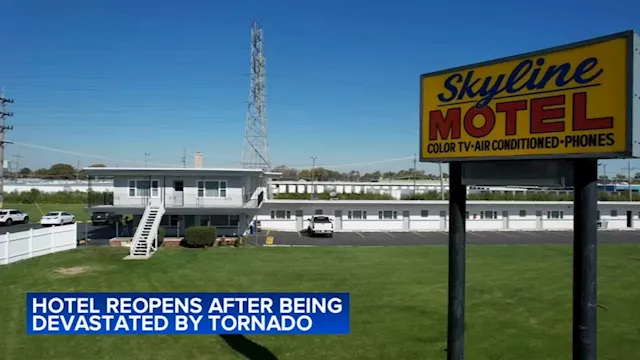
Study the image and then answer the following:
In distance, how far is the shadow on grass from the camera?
9936 mm

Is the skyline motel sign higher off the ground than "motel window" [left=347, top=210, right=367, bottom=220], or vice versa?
the skyline motel sign

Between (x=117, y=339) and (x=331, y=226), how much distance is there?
90.8 ft

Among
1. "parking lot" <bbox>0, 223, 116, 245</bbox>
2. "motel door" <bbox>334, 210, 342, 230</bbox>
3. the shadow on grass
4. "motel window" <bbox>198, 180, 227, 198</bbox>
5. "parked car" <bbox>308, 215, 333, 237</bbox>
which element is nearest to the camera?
the shadow on grass

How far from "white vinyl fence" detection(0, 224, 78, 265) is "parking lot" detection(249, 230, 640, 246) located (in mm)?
11753

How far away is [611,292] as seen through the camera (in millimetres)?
16688

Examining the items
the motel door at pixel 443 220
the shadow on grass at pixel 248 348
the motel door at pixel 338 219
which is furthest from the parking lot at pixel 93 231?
the motel door at pixel 443 220

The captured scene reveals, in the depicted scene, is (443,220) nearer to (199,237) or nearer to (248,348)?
(199,237)

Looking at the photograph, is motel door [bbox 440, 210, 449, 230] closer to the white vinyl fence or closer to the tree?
the white vinyl fence

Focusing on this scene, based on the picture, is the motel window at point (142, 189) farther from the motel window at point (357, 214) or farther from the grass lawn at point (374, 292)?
the motel window at point (357, 214)

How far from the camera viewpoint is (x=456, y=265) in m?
6.57

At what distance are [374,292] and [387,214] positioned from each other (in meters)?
27.9

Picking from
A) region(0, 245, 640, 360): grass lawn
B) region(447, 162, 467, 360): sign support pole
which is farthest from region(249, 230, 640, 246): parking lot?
region(447, 162, 467, 360): sign support pole

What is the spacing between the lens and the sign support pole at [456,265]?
6523mm

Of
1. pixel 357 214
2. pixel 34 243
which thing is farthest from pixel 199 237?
pixel 357 214
